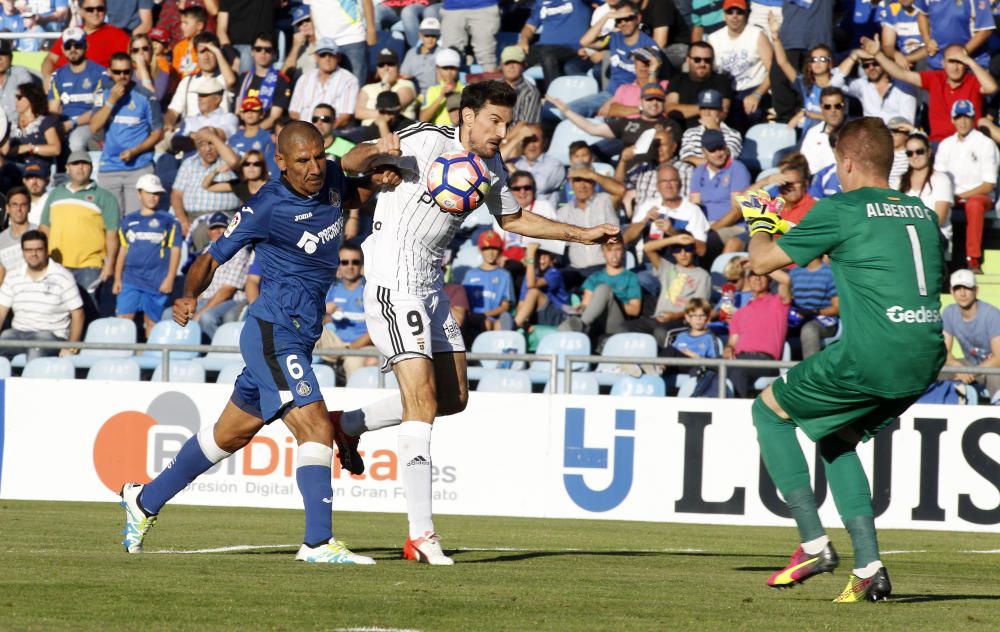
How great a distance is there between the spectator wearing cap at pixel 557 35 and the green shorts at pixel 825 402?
14.5 meters

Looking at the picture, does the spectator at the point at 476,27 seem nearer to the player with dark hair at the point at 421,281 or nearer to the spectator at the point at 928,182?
the spectator at the point at 928,182

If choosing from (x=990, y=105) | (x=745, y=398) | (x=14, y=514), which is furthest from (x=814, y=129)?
(x=14, y=514)

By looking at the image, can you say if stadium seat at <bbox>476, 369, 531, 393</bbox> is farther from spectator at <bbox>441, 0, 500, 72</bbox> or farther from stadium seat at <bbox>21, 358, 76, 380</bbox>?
spectator at <bbox>441, 0, 500, 72</bbox>

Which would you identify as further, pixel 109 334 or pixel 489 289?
pixel 109 334

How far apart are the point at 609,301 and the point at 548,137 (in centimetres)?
473

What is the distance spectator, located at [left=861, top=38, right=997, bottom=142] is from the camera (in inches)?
723

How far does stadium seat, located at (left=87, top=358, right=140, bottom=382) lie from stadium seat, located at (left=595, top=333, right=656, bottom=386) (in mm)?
5145

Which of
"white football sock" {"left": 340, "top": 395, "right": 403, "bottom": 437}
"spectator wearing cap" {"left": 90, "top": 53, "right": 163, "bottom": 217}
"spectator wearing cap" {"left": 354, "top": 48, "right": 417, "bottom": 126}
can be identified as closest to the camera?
"white football sock" {"left": 340, "top": 395, "right": 403, "bottom": 437}

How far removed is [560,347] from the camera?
16.5 metres

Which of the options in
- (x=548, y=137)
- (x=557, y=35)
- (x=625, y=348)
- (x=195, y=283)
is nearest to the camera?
(x=195, y=283)

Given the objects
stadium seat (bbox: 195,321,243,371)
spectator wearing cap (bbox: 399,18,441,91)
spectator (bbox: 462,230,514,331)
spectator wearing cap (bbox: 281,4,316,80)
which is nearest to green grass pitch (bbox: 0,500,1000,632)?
stadium seat (bbox: 195,321,243,371)

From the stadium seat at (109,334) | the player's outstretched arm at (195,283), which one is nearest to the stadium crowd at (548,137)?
the stadium seat at (109,334)

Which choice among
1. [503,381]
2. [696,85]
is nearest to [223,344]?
[503,381]

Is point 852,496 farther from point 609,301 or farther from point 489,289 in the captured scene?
point 489,289
